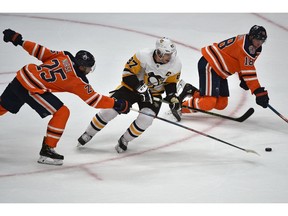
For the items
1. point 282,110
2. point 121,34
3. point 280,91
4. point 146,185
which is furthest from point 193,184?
point 121,34

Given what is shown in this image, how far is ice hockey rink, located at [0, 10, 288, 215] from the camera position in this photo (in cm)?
504

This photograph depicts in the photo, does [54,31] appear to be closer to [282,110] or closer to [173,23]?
[173,23]

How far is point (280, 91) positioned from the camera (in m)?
7.16

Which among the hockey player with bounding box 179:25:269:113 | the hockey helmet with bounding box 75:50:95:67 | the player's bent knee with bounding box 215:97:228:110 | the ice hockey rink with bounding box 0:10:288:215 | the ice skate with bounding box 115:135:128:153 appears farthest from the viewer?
the player's bent knee with bounding box 215:97:228:110

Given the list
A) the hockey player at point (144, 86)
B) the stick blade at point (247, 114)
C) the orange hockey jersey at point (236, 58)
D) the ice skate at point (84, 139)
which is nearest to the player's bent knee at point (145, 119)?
the hockey player at point (144, 86)

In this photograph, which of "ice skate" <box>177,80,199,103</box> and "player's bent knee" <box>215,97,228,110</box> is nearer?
"player's bent knee" <box>215,97,228,110</box>

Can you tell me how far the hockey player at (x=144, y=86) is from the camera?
5711 millimetres

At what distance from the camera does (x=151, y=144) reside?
6027mm

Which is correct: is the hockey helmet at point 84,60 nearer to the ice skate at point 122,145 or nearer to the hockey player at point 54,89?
the hockey player at point 54,89

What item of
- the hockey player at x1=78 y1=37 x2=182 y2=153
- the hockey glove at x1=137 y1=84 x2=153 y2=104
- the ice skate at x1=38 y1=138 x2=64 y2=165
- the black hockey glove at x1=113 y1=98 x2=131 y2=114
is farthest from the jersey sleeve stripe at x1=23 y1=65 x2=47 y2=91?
the hockey glove at x1=137 y1=84 x2=153 y2=104

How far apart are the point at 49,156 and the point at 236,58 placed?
182 cm

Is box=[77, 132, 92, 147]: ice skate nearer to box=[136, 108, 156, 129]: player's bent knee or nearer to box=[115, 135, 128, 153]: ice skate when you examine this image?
box=[115, 135, 128, 153]: ice skate

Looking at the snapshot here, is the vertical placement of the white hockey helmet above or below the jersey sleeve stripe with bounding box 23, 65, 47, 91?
above

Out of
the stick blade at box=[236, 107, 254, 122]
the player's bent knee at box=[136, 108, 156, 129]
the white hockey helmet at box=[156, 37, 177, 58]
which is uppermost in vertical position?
the white hockey helmet at box=[156, 37, 177, 58]
